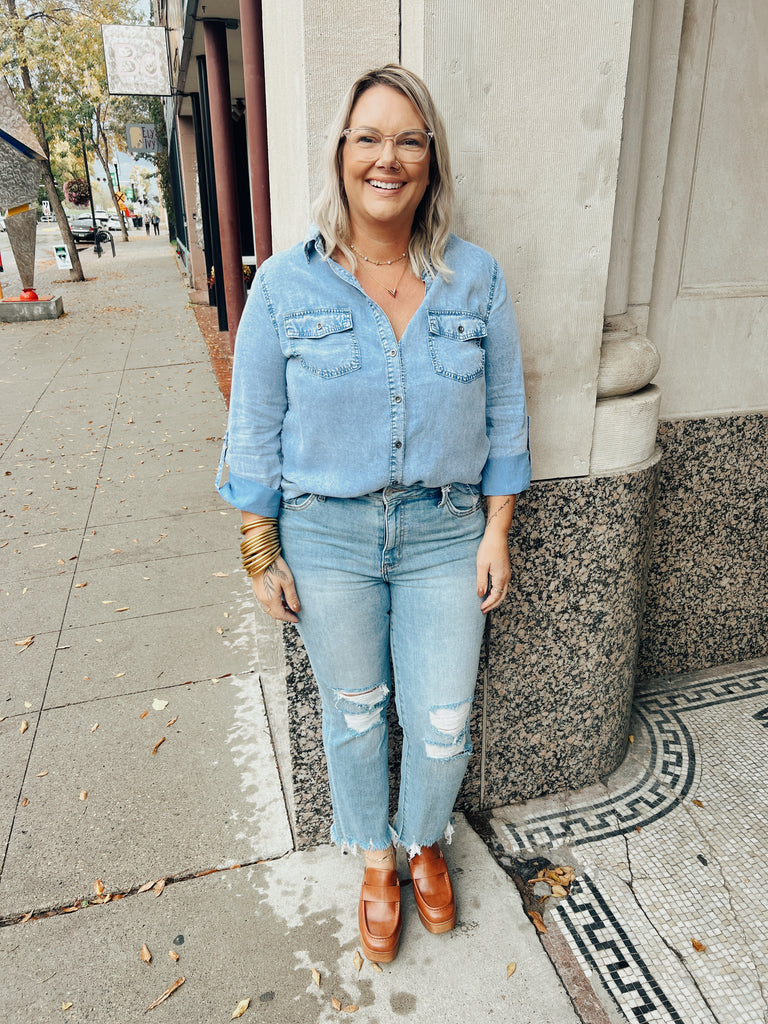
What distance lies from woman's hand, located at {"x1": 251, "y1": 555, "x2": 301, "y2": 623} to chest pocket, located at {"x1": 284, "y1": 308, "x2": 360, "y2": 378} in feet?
1.77

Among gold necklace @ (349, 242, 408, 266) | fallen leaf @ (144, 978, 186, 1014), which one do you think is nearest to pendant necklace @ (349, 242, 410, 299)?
gold necklace @ (349, 242, 408, 266)

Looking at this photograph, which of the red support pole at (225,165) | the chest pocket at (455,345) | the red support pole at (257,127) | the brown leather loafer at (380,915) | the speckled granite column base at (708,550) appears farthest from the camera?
the red support pole at (225,165)

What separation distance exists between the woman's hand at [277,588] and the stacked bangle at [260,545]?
0.02 metres

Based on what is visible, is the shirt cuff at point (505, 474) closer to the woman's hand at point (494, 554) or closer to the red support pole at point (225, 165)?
the woman's hand at point (494, 554)

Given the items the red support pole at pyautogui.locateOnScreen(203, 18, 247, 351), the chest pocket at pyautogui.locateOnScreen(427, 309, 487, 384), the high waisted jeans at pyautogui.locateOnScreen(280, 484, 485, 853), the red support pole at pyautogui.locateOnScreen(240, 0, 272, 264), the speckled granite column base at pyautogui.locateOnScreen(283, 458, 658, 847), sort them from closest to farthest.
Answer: the chest pocket at pyautogui.locateOnScreen(427, 309, 487, 384), the high waisted jeans at pyautogui.locateOnScreen(280, 484, 485, 853), the speckled granite column base at pyautogui.locateOnScreen(283, 458, 658, 847), the red support pole at pyautogui.locateOnScreen(240, 0, 272, 264), the red support pole at pyautogui.locateOnScreen(203, 18, 247, 351)

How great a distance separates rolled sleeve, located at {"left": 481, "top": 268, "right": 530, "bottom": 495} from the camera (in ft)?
6.56

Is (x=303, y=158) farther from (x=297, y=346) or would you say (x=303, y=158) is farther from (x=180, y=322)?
(x=180, y=322)

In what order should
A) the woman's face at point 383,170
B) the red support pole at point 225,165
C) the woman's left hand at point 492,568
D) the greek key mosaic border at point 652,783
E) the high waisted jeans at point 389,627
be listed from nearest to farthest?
1. the woman's face at point 383,170
2. the high waisted jeans at point 389,627
3. the woman's left hand at point 492,568
4. the greek key mosaic border at point 652,783
5. the red support pole at point 225,165

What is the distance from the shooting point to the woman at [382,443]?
183 cm

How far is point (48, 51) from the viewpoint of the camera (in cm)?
1717

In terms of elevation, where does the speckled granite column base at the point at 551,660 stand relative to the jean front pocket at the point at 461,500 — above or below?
below

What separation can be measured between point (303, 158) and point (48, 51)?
759 inches

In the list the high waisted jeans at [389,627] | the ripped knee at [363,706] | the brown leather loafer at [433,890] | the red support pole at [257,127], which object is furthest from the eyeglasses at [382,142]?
the red support pole at [257,127]

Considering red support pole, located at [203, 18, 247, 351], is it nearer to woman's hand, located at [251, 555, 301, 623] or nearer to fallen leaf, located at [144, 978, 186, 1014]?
woman's hand, located at [251, 555, 301, 623]
